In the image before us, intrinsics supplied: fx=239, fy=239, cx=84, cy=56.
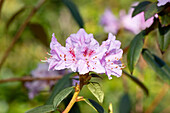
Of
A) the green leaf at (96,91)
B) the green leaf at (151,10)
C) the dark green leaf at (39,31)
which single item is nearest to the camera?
the green leaf at (96,91)

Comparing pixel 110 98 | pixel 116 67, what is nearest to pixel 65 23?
pixel 110 98

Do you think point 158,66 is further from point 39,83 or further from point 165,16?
point 39,83

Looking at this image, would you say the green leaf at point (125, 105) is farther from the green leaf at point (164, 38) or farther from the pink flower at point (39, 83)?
Result: the green leaf at point (164, 38)

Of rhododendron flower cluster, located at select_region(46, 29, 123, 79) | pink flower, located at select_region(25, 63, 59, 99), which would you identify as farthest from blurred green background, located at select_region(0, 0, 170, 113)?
rhododendron flower cluster, located at select_region(46, 29, 123, 79)

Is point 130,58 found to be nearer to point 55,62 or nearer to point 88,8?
point 55,62

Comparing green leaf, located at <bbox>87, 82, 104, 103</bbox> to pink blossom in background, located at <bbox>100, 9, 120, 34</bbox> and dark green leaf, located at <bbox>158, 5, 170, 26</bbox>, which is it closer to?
dark green leaf, located at <bbox>158, 5, 170, 26</bbox>

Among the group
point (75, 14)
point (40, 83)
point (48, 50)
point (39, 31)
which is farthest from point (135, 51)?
point (48, 50)

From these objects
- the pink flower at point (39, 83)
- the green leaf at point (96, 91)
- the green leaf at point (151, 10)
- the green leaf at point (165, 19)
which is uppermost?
the green leaf at point (151, 10)

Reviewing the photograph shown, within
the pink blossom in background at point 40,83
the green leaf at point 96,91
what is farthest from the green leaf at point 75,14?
the green leaf at point 96,91
